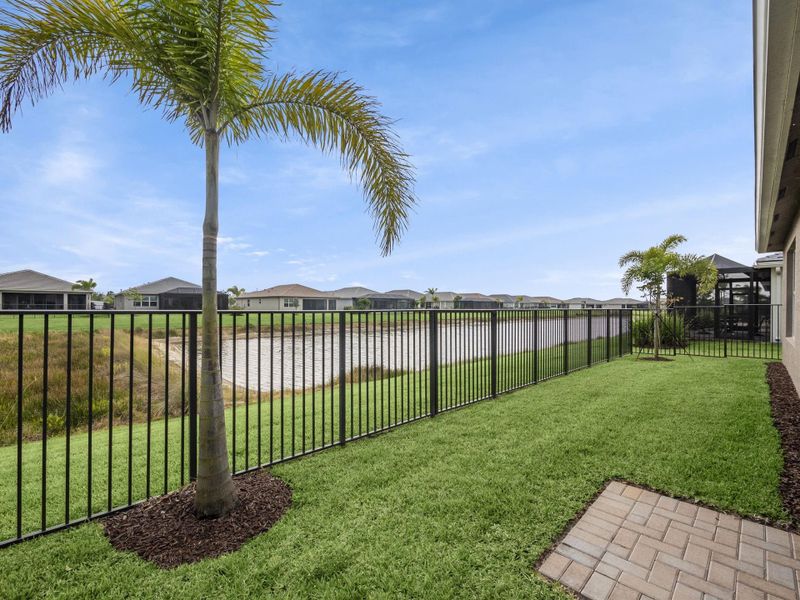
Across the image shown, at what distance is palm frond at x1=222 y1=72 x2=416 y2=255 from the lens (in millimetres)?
3047

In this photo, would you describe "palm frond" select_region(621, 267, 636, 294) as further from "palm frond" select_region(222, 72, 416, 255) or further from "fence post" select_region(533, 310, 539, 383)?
"palm frond" select_region(222, 72, 416, 255)

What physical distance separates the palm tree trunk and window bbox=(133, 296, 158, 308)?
53.1m

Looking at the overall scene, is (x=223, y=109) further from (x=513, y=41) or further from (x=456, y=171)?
(x=456, y=171)

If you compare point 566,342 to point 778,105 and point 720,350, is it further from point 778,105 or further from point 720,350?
point 720,350

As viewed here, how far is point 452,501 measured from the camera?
2.67 m

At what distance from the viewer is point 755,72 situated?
2.92 metres

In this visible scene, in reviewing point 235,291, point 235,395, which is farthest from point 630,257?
point 235,291

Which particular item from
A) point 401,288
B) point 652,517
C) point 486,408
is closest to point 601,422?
point 486,408

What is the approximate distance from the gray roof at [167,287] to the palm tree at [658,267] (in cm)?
4995

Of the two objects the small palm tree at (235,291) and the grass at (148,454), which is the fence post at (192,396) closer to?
the grass at (148,454)

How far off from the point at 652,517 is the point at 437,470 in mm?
1556

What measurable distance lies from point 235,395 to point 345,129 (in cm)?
243

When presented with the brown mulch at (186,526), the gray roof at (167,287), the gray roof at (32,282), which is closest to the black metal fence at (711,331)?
the brown mulch at (186,526)

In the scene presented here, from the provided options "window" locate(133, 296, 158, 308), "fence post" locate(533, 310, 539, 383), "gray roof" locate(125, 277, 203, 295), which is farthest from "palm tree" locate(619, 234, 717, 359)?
"window" locate(133, 296, 158, 308)
